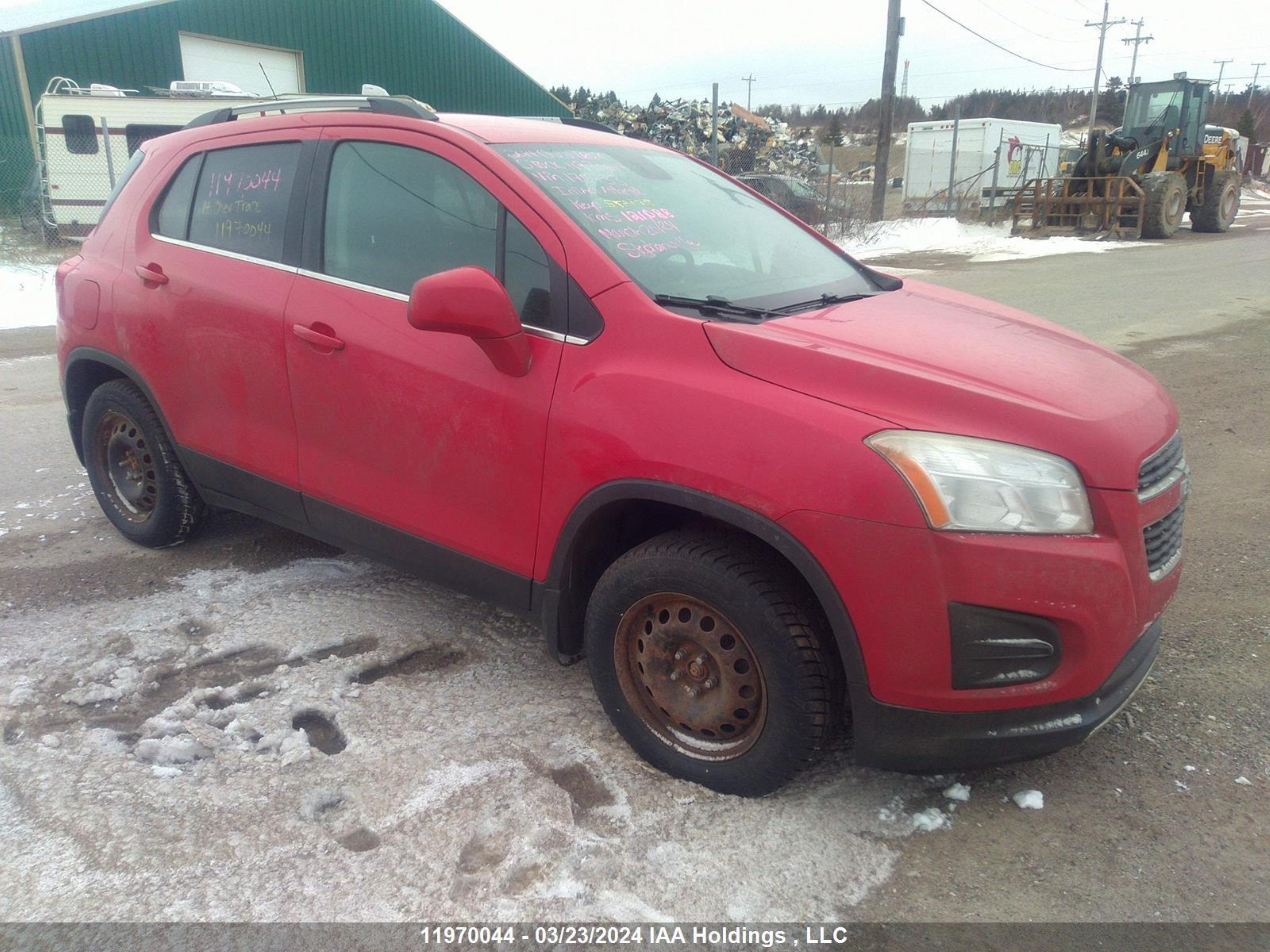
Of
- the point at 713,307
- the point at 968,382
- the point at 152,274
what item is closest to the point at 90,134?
the point at 152,274

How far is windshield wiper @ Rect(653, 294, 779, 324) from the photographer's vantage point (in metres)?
2.66

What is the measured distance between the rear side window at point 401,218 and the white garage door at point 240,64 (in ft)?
71.8

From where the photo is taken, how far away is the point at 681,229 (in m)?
3.14

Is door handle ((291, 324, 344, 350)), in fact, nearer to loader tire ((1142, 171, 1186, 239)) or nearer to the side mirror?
the side mirror

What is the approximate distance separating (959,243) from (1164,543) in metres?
21.4

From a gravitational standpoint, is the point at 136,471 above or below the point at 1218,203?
below

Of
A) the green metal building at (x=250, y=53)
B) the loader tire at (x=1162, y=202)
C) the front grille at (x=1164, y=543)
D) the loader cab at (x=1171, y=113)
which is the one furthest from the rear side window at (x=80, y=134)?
the loader cab at (x=1171, y=113)

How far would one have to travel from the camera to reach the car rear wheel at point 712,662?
2.40 metres

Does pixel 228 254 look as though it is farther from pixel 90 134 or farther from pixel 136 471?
pixel 90 134

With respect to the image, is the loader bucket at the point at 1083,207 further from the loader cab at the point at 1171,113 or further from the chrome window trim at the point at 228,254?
the chrome window trim at the point at 228,254

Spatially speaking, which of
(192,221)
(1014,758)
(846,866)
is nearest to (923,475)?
(1014,758)

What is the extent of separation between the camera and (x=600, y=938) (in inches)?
85.6

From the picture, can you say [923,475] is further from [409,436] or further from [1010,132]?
[1010,132]

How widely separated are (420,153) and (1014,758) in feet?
8.17
